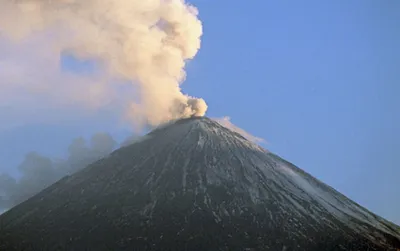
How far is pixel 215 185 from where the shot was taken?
9056 centimetres

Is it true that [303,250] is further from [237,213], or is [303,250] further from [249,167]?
[249,167]

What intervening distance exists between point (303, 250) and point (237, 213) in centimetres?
1244

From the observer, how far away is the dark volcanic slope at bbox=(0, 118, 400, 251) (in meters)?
75.9

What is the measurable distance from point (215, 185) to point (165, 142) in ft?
66.0

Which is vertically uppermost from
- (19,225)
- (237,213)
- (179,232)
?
(237,213)

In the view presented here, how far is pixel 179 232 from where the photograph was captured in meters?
75.8

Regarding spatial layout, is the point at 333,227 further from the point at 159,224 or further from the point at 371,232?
the point at 159,224

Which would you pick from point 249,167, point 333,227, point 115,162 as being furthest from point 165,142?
point 333,227

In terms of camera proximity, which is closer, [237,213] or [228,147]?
[237,213]

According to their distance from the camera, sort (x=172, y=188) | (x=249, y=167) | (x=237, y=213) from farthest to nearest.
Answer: (x=249, y=167) < (x=172, y=188) < (x=237, y=213)

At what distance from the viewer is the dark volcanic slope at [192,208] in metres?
75.9

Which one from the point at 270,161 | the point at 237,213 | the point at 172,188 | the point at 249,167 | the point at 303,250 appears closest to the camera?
the point at 303,250

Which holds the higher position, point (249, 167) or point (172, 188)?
point (249, 167)

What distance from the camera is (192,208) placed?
8262 centimetres
